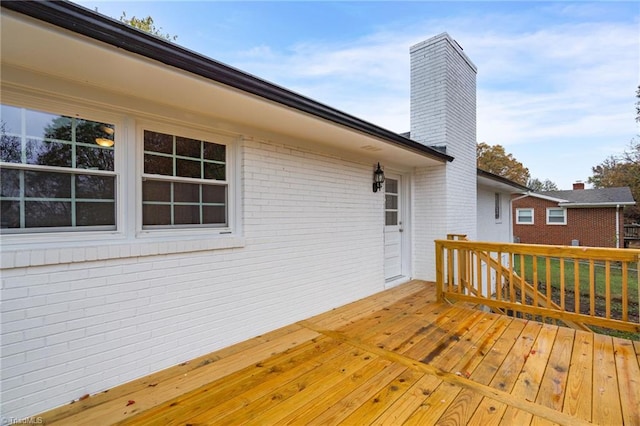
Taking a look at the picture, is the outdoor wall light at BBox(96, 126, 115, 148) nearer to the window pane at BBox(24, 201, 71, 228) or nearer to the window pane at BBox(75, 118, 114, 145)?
the window pane at BBox(75, 118, 114, 145)

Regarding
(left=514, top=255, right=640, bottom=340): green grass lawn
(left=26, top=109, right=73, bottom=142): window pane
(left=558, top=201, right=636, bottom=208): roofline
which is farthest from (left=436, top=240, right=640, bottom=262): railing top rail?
(left=558, top=201, right=636, bottom=208): roofline

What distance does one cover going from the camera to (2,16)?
128 cm

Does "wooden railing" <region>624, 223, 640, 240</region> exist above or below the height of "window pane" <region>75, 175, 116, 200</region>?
below

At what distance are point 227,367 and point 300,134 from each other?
2595mm

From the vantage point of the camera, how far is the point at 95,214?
2.21 meters

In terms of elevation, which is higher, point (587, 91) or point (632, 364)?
point (587, 91)

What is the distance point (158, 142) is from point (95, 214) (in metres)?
0.80

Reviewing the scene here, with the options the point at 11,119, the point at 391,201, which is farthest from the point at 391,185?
the point at 11,119

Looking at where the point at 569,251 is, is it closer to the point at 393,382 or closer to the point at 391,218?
the point at 393,382

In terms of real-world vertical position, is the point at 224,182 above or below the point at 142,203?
above

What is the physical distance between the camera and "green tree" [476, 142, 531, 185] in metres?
25.5

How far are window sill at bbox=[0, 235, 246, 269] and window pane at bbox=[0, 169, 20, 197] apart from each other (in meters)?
0.36

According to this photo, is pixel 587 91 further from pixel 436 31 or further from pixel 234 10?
pixel 234 10

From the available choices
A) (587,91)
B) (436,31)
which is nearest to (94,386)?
(436,31)
